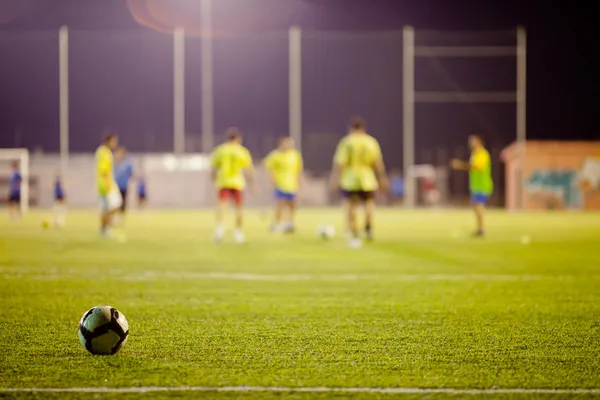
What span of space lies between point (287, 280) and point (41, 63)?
28417mm

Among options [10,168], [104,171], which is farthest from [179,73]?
[104,171]

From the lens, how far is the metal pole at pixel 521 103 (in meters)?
33.5

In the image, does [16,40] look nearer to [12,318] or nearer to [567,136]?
[567,136]

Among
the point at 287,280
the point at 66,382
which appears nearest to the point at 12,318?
the point at 66,382

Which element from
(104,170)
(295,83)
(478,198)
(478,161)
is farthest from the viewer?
(295,83)

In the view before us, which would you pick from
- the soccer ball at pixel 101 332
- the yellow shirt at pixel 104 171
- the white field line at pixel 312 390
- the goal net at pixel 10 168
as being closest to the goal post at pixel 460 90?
the goal net at pixel 10 168

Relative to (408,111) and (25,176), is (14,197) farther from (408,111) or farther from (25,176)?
(408,111)

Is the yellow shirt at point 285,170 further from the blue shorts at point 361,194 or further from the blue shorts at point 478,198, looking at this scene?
the blue shorts at point 478,198

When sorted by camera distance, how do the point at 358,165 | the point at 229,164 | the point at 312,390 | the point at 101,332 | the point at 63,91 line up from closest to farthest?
the point at 312,390 < the point at 101,332 < the point at 358,165 < the point at 229,164 < the point at 63,91

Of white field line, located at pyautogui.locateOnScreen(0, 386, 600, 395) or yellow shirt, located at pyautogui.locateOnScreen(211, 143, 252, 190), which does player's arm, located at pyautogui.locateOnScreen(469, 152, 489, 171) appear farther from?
white field line, located at pyautogui.locateOnScreen(0, 386, 600, 395)

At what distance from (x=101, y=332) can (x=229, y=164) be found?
34.6 feet

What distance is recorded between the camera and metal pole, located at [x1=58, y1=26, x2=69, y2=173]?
112 feet

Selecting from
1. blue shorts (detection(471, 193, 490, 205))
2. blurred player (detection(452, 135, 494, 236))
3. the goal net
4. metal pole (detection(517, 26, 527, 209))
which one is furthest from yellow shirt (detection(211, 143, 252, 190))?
the goal net

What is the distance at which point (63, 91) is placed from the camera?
113 ft
